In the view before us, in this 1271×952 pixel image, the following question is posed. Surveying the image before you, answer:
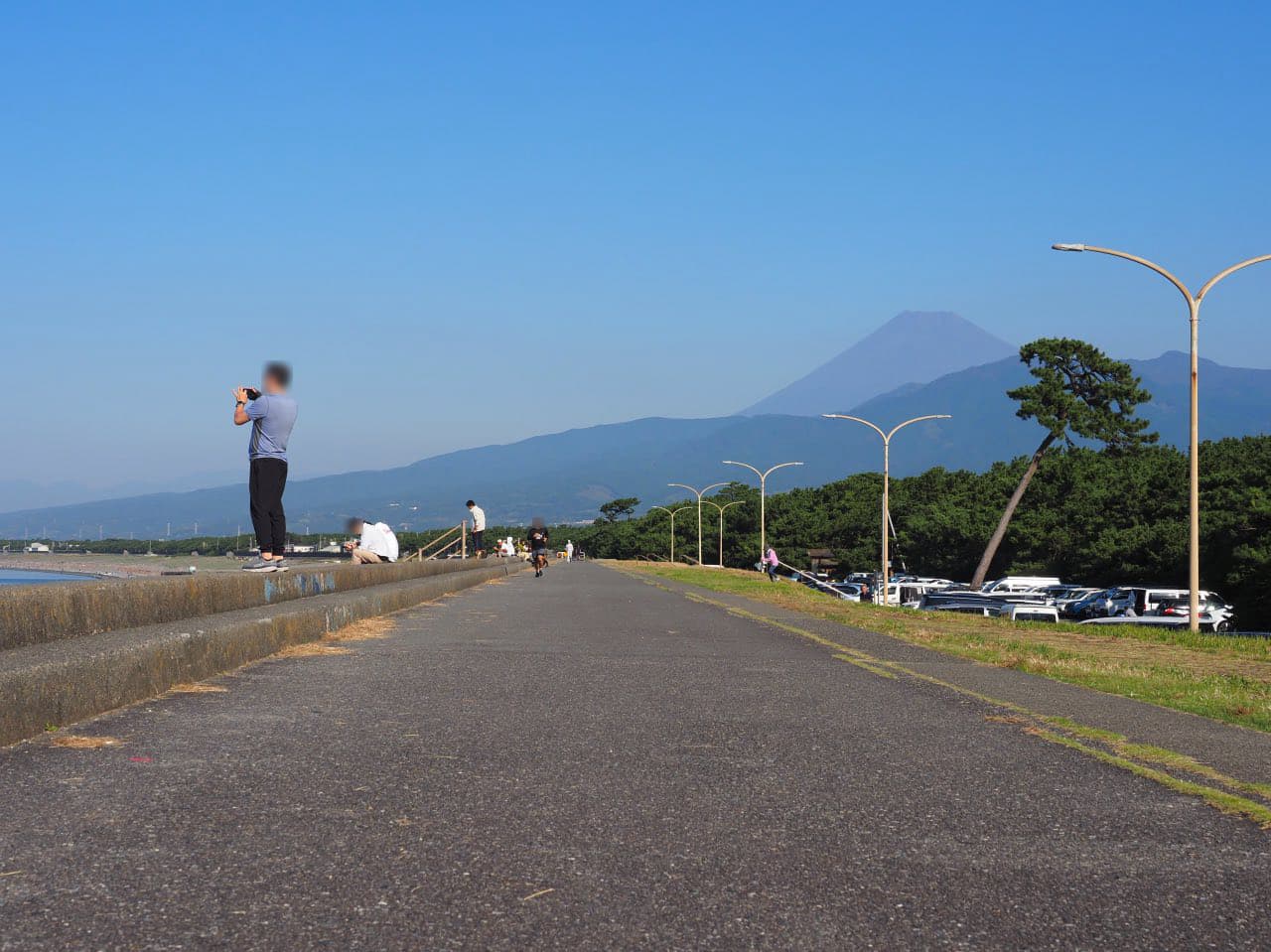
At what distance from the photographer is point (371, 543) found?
80.7 ft

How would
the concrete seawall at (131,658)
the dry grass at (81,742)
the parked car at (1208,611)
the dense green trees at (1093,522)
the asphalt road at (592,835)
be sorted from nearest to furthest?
the asphalt road at (592,835) < the dry grass at (81,742) < the concrete seawall at (131,658) < the parked car at (1208,611) < the dense green trees at (1093,522)

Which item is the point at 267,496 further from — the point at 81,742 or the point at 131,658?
the point at 81,742

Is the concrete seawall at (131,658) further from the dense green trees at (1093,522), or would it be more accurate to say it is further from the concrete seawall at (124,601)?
the dense green trees at (1093,522)

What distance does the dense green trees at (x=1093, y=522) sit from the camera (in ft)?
185

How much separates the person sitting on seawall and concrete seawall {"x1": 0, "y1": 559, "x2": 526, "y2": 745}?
11.4 m

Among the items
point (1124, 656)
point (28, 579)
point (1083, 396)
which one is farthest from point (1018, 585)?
point (28, 579)

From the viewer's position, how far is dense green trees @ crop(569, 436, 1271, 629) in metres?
56.3

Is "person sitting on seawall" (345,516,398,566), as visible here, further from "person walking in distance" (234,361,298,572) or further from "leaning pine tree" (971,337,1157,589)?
"leaning pine tree" (971,337,1157,589)

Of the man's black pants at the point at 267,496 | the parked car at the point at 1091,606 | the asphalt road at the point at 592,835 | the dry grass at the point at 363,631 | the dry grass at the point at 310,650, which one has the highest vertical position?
the man's black pants at the point at 267,496

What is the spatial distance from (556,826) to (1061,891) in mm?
1735

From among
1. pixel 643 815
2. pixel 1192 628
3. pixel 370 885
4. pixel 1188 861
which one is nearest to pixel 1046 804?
pixel 1188 861

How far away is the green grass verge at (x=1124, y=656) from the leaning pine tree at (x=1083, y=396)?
49.5 m

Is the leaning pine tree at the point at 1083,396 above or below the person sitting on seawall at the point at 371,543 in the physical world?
above

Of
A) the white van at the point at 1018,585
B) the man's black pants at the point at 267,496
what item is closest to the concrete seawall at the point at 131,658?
the man's black pants at the point at 267,496
